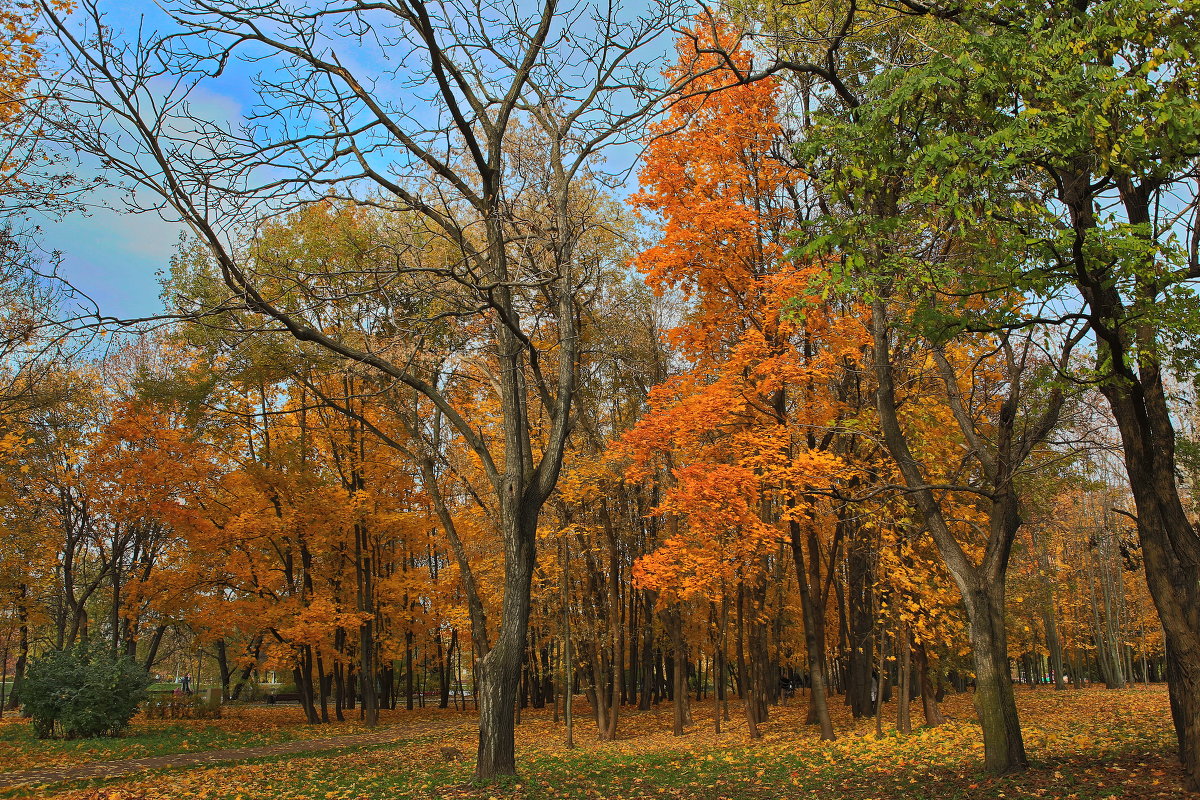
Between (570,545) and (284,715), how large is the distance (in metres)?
14.8

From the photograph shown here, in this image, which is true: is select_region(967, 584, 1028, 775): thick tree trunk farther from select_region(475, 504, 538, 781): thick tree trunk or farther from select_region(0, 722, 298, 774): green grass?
select_region(0, 722, 298, 774): green grass

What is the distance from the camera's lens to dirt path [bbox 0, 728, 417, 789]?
10.3m

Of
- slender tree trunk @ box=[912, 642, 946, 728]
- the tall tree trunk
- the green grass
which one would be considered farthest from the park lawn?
slender tree trunk @ box=[912, 642, 946, 728]

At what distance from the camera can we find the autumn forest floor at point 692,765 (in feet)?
23.7

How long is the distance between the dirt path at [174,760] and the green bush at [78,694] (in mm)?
3594

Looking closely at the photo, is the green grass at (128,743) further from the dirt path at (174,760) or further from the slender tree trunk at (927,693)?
the slender tree trunk at (927,693)

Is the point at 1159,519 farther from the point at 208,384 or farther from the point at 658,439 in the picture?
the point at 208,384

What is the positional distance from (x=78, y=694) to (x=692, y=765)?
13.6 meters

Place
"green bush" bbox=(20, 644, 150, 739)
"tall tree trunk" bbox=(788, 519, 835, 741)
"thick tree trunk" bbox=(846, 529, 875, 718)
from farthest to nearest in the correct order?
1. "thick tree trunk" bbox=(846, 529, 875, 718)
2. "green bush" bbox=(20, 644, 150, 739)
3. "tall tree trunk" bbox=(788, 519, 835, 741)

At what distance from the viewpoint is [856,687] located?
17047 millimetres

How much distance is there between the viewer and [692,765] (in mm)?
10914

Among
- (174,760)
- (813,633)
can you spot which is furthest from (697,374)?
(174,760)

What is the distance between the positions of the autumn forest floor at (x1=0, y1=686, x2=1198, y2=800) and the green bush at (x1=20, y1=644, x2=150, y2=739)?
67 centimetres

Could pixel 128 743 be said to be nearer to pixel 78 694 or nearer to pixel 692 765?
pixel 78 694
